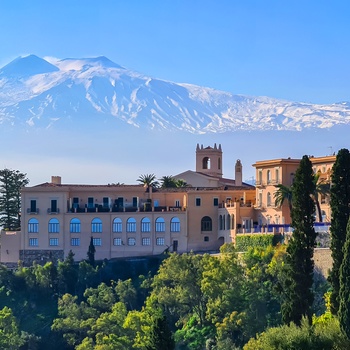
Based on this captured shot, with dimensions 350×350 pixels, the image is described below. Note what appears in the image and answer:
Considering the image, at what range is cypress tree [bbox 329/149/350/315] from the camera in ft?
221

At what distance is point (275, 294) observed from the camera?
82.2m

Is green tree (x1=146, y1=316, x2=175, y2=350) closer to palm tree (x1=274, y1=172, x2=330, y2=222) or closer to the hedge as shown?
the hedge

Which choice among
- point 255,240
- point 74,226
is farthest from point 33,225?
point 255,240

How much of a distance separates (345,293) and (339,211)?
8.87 meters

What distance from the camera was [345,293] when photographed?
198 feet

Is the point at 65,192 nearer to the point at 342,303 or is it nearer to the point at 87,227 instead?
the point at 87,227

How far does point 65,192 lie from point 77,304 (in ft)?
34.7

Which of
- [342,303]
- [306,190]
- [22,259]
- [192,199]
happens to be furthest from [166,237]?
[342,303]

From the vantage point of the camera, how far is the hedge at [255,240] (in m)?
89.6

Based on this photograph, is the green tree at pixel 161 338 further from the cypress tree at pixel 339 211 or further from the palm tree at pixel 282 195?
the palm tree at pixel 282 195

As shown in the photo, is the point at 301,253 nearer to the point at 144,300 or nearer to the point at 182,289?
the point at 182,289

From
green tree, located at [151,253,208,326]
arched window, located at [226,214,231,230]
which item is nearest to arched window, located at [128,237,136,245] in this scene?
arched window, located at [226,214,231,230]

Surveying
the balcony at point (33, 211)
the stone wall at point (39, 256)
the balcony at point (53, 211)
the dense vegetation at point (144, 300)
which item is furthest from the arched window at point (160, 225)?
the balcony at point (33, 211)

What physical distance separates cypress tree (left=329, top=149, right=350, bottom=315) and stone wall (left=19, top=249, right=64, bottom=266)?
116 feet
